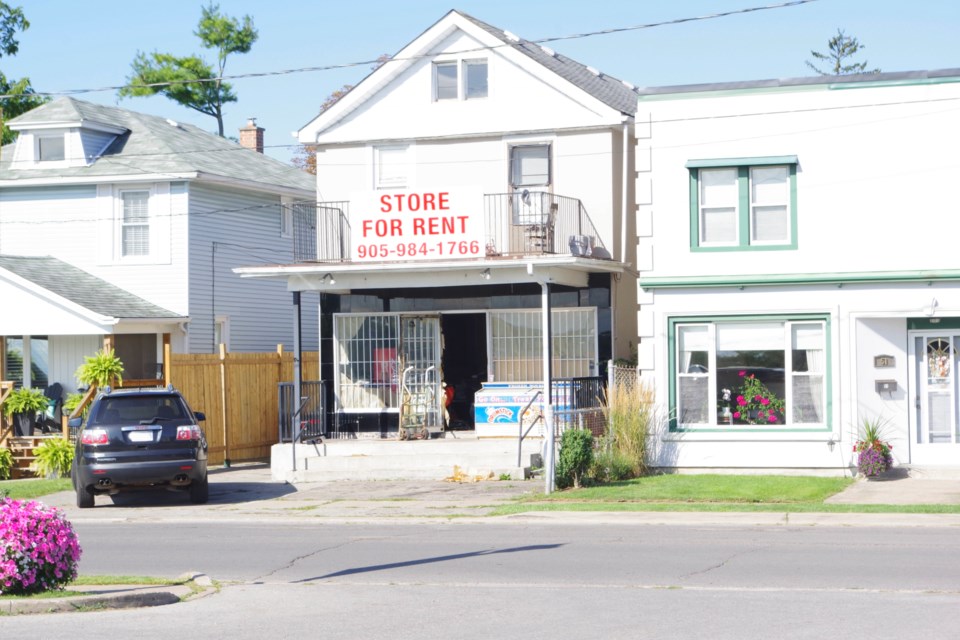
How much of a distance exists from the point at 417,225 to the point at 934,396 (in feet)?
30.4

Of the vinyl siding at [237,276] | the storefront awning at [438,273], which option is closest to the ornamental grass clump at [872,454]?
the storefront awning at [438,273]

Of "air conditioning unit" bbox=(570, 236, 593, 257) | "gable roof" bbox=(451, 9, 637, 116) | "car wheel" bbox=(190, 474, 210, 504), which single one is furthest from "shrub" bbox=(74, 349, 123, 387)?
"gable roof" bbox=(451, 9, 637, 116)

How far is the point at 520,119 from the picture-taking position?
2500cm

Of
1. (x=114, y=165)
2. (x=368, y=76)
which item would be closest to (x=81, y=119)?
(x=114, y=165)

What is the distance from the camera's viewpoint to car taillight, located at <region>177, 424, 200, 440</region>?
768 inches

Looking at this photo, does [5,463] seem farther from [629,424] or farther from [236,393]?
[629,424]

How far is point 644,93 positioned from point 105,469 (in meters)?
10.9

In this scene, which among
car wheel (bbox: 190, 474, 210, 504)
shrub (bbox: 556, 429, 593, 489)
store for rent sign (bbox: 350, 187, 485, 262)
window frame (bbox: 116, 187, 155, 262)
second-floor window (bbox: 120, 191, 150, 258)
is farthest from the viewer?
second-floor window (bbox: 120, 191, 150, 258)

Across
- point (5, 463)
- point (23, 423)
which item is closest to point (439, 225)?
point (5, 463)

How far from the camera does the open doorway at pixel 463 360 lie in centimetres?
2591

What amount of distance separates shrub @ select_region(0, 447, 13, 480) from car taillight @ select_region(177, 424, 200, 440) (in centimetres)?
708

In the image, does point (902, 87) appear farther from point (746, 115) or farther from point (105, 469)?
point (105, 469)

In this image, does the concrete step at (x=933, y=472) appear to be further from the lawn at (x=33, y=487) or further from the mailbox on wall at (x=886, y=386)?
the lawn at (x=33, y=487)

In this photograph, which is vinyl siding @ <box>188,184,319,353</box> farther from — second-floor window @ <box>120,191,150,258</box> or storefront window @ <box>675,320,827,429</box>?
storefront window @ <box>675,320,827,429</box>
